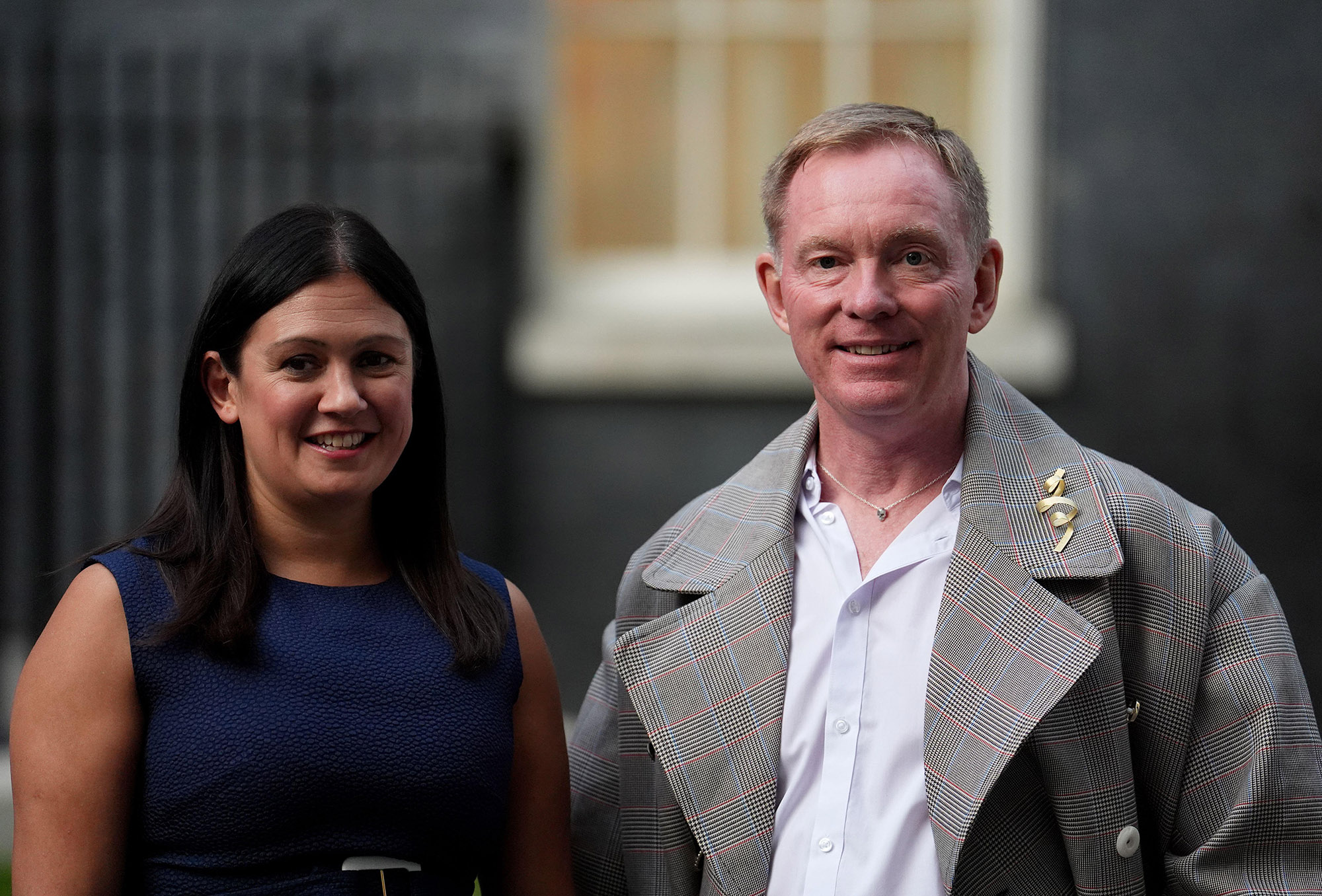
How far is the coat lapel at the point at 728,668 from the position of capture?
2410 mm

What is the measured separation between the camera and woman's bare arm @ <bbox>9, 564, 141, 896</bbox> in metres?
2.13

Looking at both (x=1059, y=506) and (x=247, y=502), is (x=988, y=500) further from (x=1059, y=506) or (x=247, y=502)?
(x=247, y=502)

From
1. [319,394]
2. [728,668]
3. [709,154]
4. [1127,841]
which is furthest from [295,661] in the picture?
[709,154]

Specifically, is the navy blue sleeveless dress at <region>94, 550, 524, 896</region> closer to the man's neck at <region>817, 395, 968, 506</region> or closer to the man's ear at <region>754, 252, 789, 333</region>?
the man's neck at <region>817, 395, 968, 506</region>

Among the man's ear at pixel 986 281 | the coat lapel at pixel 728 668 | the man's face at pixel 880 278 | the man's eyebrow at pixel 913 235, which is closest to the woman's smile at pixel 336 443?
the coat lapel at pixel 728 668

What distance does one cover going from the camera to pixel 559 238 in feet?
20.7

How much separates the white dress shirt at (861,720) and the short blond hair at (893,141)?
0.43 metres

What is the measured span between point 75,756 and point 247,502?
1.55 feet

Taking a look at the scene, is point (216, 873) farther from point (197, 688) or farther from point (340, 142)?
point (340, 142)

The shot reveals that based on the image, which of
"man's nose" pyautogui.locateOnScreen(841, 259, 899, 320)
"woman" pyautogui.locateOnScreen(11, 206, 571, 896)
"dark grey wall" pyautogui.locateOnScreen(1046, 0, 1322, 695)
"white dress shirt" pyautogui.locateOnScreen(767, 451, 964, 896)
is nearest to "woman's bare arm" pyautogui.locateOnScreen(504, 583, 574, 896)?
"woman" pyautogui.locateOnScreen(11, 206, 571, 896)

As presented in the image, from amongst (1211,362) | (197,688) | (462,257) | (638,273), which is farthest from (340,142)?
(197,688)

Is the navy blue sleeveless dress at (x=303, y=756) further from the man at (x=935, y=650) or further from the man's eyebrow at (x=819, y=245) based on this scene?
the man's eyebrow at (x=819, y=245)

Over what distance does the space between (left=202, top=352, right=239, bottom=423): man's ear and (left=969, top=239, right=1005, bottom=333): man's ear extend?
1.25 meters

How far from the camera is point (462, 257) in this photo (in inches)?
237
